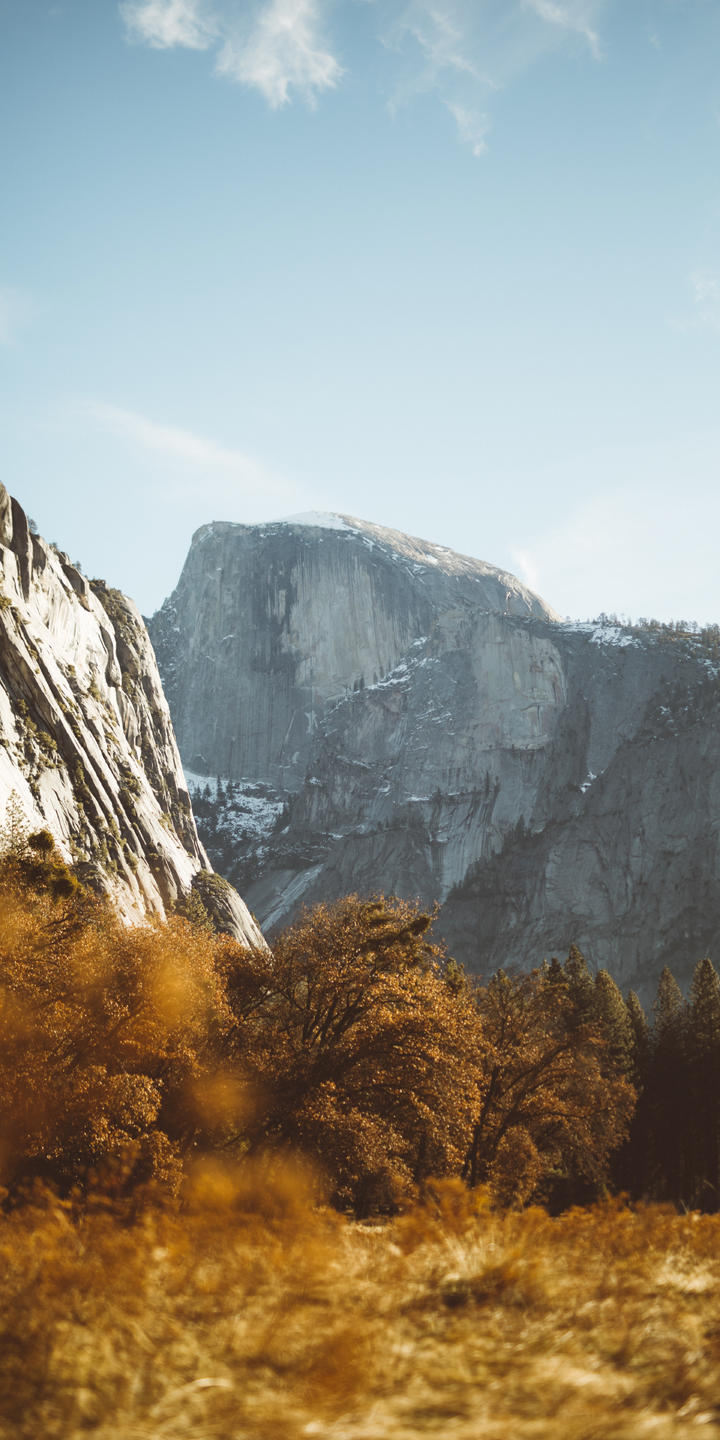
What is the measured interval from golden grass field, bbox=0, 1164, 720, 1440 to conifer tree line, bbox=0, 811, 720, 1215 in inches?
249

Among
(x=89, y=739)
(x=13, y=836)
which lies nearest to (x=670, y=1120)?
(x=13, y=836)

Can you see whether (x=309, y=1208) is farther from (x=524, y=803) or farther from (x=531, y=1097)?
(x=524, y=803)

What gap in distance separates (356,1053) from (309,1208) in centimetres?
1169

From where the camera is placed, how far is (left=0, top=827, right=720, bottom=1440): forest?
21.1ft

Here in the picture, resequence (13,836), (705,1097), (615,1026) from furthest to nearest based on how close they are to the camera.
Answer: (615,1026) → (705,1097) → (13,836)

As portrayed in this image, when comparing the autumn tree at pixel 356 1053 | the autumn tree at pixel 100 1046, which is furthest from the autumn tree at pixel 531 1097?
the autumn tree at pixel 100 1046

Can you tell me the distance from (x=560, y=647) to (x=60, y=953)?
161737 millimetres

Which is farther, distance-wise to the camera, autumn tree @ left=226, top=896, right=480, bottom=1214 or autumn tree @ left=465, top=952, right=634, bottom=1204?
autumn tree @ left=465, top=952, right=634, bottom=1204

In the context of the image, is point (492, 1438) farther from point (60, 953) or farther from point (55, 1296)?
point (60, 953)

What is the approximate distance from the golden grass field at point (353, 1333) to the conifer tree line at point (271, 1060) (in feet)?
20.7

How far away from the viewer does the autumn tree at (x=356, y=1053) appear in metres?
23.2

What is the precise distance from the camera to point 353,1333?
7.12 meters

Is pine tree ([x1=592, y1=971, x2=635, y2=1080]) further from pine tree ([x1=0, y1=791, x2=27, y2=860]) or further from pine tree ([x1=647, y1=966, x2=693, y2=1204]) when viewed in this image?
pine tree ([x1=0, y1=791, x2=27, y2=860])

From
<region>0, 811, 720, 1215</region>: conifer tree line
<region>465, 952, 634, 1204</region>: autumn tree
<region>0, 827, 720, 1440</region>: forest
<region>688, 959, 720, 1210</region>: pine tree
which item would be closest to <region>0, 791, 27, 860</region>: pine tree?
<region>0, 811, 720, 1215</region>: conifer tree line
